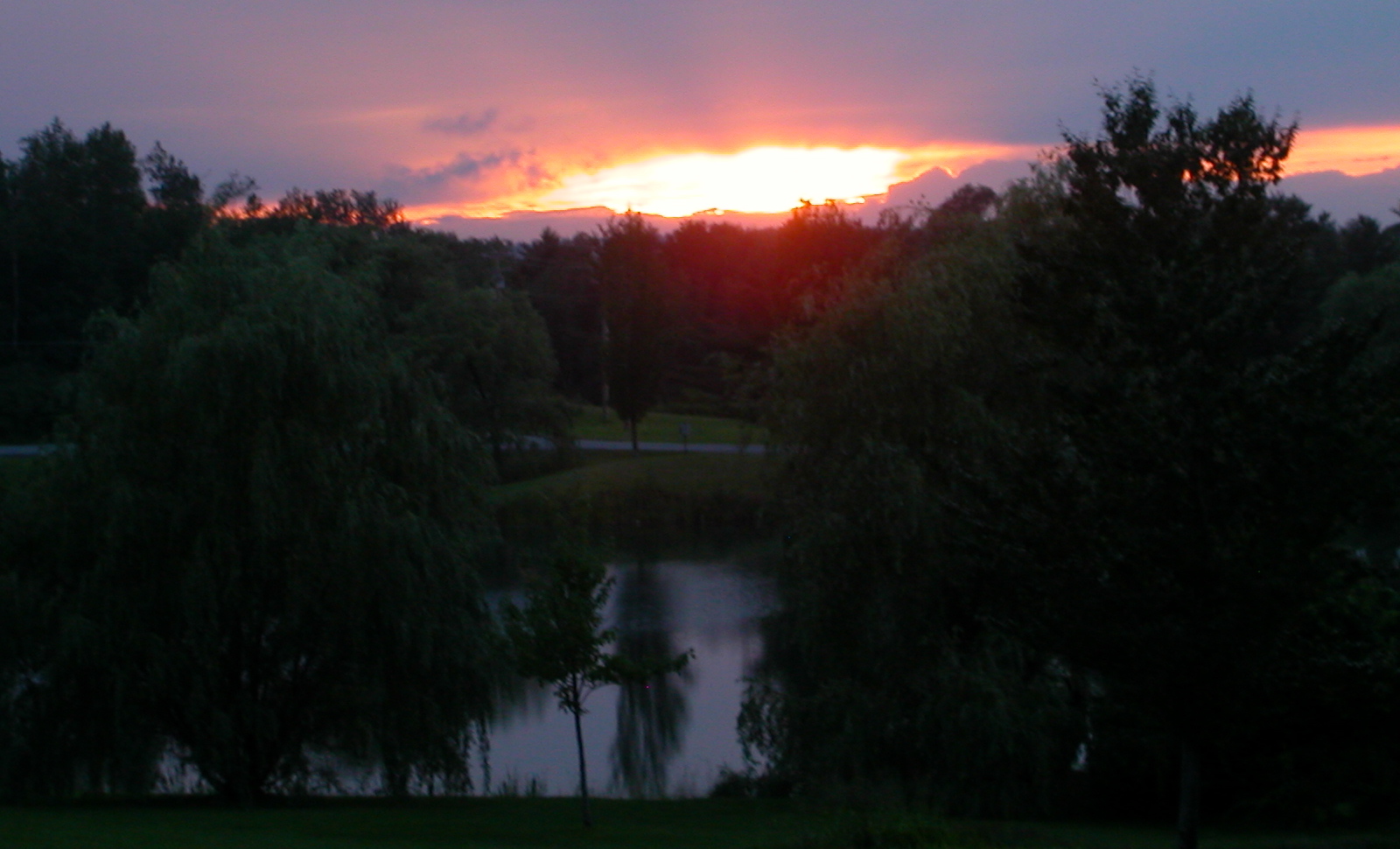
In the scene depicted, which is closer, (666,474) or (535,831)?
(535,831)

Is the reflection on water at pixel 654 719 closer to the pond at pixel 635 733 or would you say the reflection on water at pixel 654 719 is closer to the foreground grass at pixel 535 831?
the pond at pixel 635 733

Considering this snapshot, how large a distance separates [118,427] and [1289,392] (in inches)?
522

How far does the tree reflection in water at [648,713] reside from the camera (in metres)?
20.8

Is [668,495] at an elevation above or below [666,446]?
below

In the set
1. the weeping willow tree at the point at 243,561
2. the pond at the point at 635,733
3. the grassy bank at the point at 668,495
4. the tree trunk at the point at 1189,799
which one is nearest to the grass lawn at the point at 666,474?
the grassy bank at the point at 668,495

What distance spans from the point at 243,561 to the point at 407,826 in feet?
13.2

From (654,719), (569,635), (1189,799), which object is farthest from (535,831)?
(654,719)

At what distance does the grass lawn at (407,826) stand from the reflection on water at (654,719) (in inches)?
73.4

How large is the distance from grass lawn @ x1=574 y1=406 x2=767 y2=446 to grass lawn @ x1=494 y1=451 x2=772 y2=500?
632 cm

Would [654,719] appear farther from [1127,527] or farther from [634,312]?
[634,312]

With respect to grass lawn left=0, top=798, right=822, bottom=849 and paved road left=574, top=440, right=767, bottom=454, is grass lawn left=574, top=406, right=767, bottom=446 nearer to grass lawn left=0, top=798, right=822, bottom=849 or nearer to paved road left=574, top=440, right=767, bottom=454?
paved road left=574, top=440, right=767, bottom=454

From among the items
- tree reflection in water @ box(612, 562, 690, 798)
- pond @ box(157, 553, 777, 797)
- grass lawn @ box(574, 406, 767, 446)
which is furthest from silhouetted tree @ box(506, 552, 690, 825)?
grass lawn @ box(574, 406, 767, 446)

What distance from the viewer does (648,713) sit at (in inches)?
914

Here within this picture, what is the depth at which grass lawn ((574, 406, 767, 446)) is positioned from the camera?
59.7m
